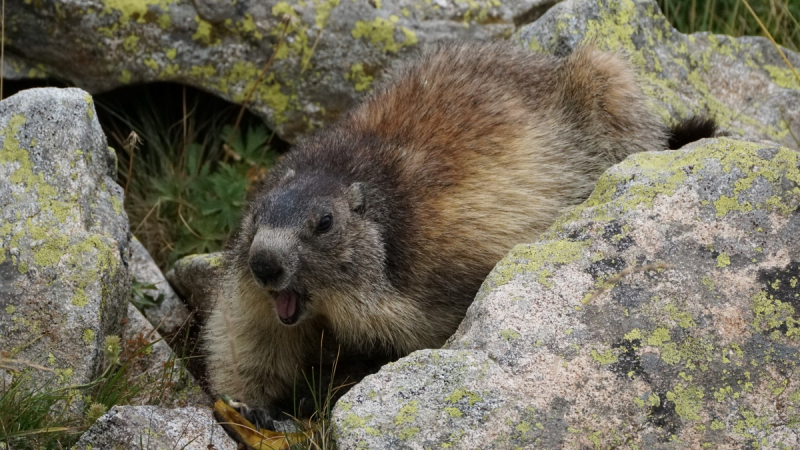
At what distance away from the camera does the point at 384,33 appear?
25.9 ft

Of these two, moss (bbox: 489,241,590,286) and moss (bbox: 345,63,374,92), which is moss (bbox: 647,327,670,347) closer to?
moss (bbox: 489,241,590,286)

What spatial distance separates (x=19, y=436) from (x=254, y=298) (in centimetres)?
172

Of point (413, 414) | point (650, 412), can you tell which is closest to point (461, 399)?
point (413, 414)

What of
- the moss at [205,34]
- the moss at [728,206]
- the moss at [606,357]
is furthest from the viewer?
the moss at [205,34]

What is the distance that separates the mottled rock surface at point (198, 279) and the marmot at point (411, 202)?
396 mm

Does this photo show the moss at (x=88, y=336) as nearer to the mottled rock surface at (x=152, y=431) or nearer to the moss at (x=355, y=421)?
the mottled rock surface at (x=152, y=431)

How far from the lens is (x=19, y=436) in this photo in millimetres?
4305

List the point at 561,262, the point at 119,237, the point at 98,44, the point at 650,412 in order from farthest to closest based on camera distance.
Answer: the point at 98,44 < the point at 119,237 < the point at 561,262 < the point at 650,412

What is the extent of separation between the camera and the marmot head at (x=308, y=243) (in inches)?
206

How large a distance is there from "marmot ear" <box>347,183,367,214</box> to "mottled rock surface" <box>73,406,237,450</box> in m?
1.56

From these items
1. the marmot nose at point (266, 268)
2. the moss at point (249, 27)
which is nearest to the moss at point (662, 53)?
the moss at point (249, 27)

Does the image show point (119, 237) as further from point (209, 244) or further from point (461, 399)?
point (461, 399)

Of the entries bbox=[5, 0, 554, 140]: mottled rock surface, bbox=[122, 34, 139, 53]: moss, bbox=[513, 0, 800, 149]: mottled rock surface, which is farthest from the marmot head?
bbox=[513, 0, 800, 149]: mottled rock surface

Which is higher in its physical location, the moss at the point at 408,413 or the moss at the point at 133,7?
the moss at the point at 133,7
